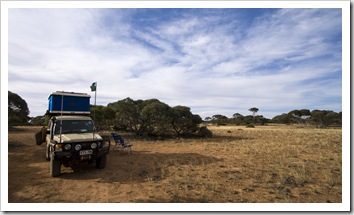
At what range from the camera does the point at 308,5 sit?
5.03 metres

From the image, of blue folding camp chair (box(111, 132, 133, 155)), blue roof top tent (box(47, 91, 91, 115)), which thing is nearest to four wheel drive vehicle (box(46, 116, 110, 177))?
blue roof top tent (box(47, 91, 91, 115))

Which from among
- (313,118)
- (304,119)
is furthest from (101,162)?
(304,119)

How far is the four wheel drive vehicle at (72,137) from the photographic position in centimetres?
633

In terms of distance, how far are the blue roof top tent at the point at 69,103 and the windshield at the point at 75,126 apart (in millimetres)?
1065

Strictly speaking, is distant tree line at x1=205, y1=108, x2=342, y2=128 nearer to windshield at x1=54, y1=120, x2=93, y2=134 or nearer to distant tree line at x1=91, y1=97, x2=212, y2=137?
distant tree line at x1=91, y1=97, x2=212, y2=137

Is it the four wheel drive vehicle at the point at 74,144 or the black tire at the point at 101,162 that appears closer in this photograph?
the four wheel drive vehicle at the point at 74,144

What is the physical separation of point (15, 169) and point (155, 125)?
43.1 ft

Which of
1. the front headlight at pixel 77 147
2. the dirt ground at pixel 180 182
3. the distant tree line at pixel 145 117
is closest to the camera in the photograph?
the dirt ground at pixel 180 182

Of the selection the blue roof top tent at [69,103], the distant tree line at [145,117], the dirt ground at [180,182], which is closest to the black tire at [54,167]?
the dirt ground at [180,182]

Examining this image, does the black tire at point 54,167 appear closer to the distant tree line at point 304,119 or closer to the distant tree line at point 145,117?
the distant tree line at point 145,117

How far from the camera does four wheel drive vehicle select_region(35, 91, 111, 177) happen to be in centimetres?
633

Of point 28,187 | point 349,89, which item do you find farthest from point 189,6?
point 28,187

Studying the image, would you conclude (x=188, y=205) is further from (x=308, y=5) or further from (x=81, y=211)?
(x=308, y=5)

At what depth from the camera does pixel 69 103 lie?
8.52 metres
